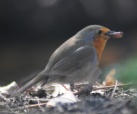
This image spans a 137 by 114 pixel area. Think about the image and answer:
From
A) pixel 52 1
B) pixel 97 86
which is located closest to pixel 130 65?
pixel 97 86

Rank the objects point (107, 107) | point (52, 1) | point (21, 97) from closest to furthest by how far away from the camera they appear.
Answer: point (107, 107) < point (21, 97) < point (52, 1)

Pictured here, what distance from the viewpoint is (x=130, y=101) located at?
5031 mm

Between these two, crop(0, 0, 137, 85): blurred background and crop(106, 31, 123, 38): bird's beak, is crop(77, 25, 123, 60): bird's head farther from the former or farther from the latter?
crop(0, 0, 137, 85): blurred background

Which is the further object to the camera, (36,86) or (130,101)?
(36,86)

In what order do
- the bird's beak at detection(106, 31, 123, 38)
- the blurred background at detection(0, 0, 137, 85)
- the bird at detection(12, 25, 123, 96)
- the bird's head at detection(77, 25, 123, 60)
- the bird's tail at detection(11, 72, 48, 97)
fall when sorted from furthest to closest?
the blurred background at detection(0, 0, 137, 85)
the bird's head at detection(77, 25, 123, 60)
the bird's beak at detection(106, 31, 123, 38)
the bird at detection(12, 25, 123, 96)
the bird's tail at detection(11, 72, 48, 97)

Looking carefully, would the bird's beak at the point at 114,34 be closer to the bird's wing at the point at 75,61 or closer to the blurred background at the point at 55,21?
the bird's wing at the point at 75,61

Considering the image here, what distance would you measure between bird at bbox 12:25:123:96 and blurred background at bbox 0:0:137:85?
5.10 meters

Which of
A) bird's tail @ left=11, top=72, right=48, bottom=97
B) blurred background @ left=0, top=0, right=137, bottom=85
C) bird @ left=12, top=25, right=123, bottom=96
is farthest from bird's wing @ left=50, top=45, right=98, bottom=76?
blurred background @ left=0, top=0, right=137, bottom=85

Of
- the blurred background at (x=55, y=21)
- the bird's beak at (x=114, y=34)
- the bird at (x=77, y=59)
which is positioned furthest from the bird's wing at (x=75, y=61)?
the blurred background at (x=55, y=21)

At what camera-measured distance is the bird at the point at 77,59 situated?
248 inches

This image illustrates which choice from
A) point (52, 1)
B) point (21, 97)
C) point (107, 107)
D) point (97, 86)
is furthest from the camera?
point (52, 1)

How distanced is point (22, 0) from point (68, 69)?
6014 mm

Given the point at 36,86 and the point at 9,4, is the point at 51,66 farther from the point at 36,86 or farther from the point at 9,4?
the point at 9,4

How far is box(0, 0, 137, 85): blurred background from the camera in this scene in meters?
12.0
